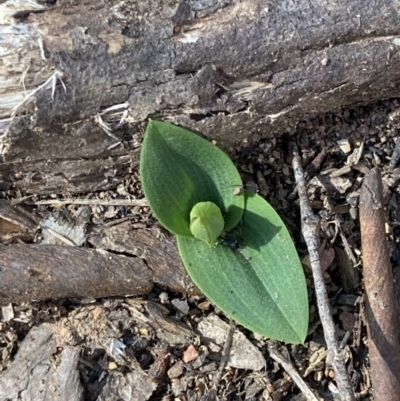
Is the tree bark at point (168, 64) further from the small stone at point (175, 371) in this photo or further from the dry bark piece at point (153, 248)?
the small stone at point (175, 371)

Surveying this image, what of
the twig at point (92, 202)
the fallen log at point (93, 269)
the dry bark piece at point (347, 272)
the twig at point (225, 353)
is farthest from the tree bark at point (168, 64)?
the twig at point (225, 353)

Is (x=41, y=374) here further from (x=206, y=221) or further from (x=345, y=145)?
(x=345, y=145)

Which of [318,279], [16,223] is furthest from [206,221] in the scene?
[16,223]

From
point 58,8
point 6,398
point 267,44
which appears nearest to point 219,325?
point 6,398

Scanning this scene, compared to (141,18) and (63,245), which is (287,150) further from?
(63,245)

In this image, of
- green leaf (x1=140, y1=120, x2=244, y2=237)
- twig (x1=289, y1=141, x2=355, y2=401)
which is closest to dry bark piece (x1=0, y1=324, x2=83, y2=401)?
green leaf (x1=140, y1=120, x2=244, y2=237)

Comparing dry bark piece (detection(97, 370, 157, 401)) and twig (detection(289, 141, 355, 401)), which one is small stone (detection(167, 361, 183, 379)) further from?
twig (detection(289, 141, 355, 401))
